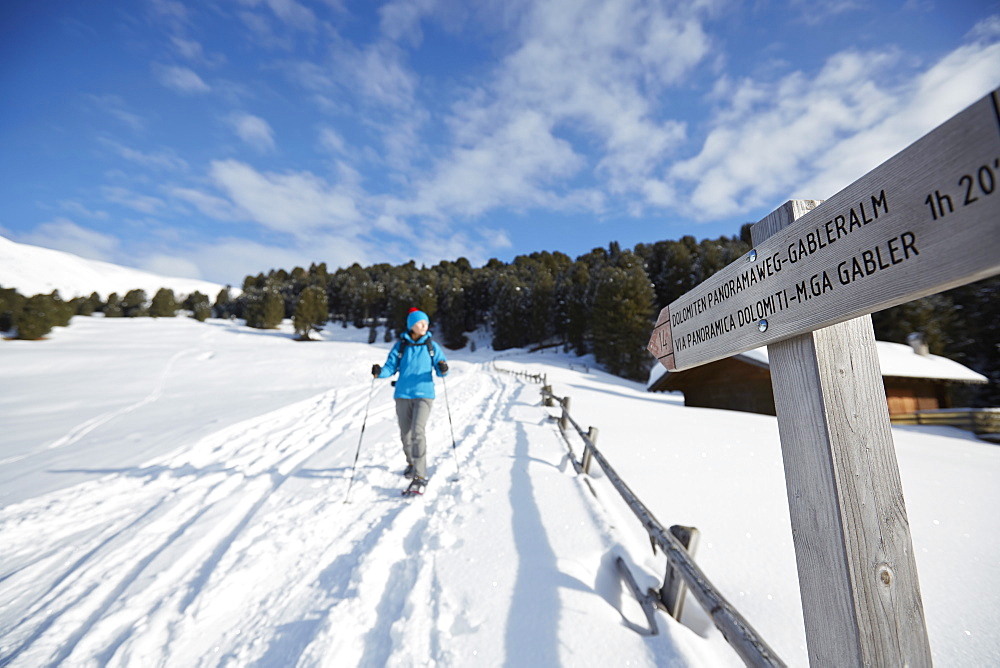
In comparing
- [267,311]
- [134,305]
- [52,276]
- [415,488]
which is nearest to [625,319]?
[415,488]

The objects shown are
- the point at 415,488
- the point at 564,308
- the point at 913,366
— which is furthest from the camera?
the point at 564,308

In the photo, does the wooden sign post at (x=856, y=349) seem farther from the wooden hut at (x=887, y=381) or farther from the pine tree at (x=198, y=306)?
the pine tree at (x=198, y=306)

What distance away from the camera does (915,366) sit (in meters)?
14.9

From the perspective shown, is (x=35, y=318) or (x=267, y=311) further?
(x=267, y=311)

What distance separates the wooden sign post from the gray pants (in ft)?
12.9

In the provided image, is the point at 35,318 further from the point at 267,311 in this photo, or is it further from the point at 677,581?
the point at 677,581

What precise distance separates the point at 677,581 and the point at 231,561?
357 centimetres

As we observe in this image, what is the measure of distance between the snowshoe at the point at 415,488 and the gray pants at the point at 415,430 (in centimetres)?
11

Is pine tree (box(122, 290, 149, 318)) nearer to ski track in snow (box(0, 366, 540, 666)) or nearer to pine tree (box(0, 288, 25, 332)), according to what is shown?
pine tree (box(0, 288, 25, 332))

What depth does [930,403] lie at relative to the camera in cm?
1577

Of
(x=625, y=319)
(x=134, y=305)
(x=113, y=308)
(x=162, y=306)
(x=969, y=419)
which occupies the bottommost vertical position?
(x=969, y=419)

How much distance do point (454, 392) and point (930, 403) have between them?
19605 millimetres

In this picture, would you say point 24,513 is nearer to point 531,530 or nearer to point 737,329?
point 531,530

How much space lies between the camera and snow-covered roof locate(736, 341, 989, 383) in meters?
14.1
